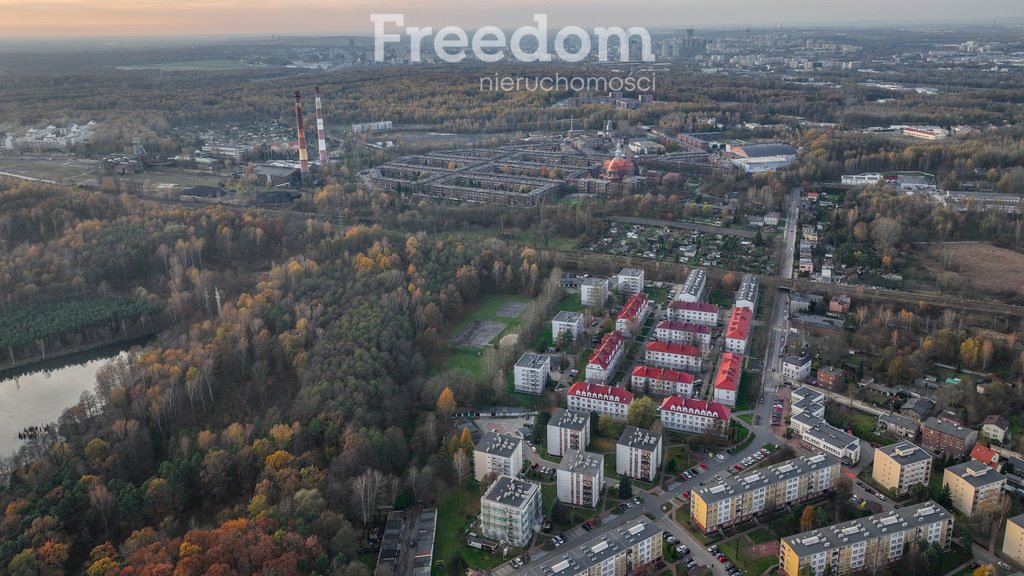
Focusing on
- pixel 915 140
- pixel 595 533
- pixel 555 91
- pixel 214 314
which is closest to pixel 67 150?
pixel 214 314

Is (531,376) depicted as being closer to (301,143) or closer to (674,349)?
(674,349)

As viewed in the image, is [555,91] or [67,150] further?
[555,91]

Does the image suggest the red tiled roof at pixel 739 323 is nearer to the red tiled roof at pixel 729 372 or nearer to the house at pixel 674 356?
the red tiled roof at pixel 729 372

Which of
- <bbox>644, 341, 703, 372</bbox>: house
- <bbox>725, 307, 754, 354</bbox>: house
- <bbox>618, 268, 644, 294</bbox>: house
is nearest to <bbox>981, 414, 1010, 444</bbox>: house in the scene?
<bbox>725, 307, 754, 354</bbox>: house

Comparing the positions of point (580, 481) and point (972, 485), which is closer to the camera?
point (972, 485)

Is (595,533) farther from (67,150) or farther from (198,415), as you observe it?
(67,150)

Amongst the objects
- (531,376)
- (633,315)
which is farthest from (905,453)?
(633,315)
